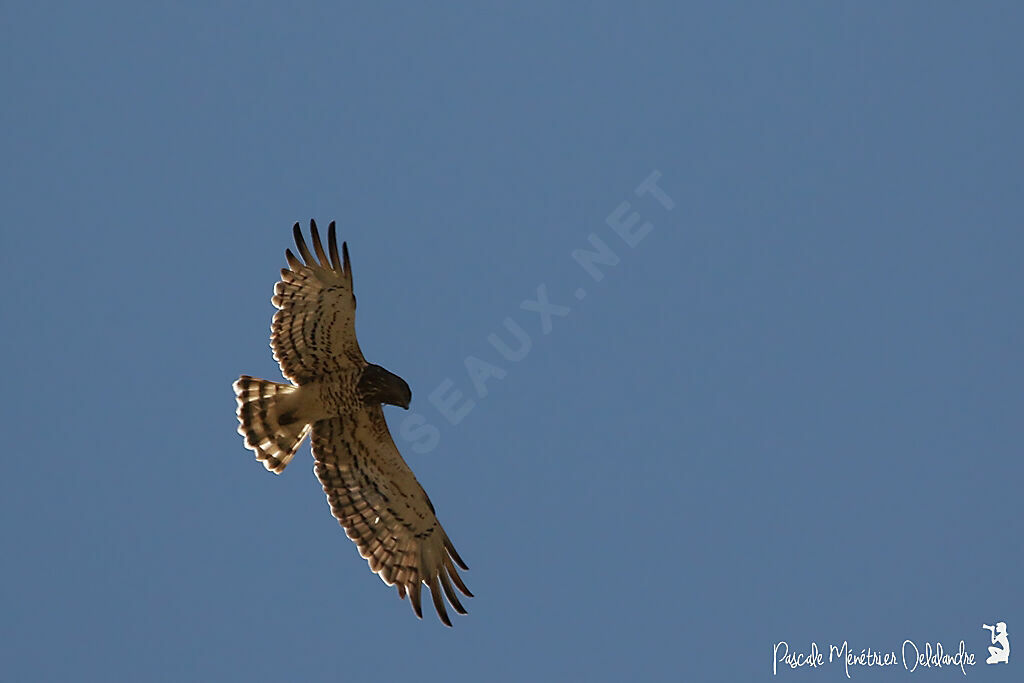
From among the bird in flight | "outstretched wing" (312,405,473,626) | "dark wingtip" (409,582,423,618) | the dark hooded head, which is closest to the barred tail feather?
the bird in flight

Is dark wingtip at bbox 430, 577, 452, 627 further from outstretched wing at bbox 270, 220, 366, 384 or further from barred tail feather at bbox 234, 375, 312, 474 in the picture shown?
outstretched wing at bbox 270, 220, 366, 384

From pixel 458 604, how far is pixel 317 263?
351 centimetres

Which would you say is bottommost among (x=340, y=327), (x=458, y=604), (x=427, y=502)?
(x=458, y=604)

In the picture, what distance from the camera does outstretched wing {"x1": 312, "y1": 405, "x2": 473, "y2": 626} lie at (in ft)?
42.7

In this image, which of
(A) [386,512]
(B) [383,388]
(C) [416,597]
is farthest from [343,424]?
(C) [416,597]

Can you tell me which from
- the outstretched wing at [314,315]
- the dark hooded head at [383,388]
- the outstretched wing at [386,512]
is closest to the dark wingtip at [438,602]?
the outstretched wing at [386,512]

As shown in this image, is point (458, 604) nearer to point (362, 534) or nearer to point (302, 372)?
point (362, 534)

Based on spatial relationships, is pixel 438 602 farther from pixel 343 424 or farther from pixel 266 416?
Result: pixel 266 416

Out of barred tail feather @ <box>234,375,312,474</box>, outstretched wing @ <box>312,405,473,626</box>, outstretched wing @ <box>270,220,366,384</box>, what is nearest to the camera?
outstretched wing @ <box>270,220,366,384</box>

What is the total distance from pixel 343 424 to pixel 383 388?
0.65 meters

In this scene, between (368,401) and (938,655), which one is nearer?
(368,401)

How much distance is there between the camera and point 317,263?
12.3 meters

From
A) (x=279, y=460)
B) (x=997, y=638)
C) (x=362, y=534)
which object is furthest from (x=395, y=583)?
(x=997, y=638)

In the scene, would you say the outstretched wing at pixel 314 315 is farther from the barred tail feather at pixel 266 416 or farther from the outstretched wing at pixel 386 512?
the outstretched wing at pixel 386 512
